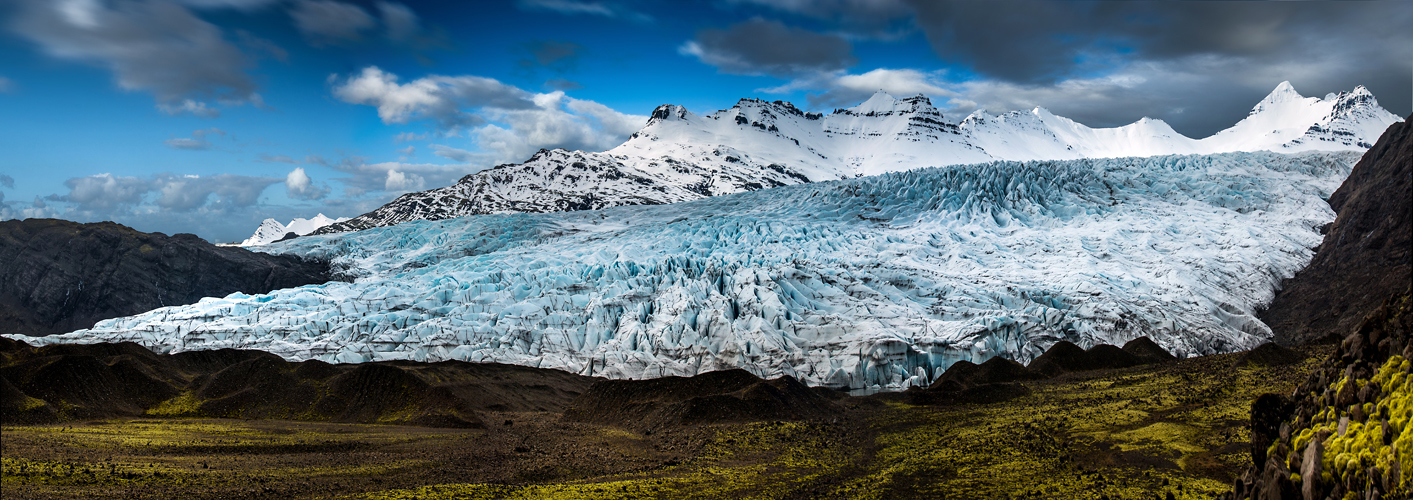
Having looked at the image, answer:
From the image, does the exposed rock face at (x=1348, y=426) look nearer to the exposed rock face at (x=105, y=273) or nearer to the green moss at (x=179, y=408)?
the green moss at (x=179, y=408)

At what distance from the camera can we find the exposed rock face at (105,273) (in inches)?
3014

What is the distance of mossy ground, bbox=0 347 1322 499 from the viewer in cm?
2177

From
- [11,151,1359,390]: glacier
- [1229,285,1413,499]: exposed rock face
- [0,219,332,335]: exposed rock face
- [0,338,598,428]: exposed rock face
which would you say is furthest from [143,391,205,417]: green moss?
[1229,285,1413,499]: exposed rock face

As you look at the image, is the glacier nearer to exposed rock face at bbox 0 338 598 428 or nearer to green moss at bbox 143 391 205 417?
exposed rock face at bbox 0 338 598 428

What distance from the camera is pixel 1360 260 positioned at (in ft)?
176

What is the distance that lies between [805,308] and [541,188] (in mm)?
145435

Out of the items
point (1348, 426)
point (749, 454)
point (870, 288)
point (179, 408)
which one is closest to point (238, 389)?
point (179, 408)

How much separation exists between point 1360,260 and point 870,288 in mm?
31822

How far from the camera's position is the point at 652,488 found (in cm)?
2359

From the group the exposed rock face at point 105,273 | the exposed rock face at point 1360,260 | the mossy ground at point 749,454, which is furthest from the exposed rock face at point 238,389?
the exposed rock face at point 1360,260

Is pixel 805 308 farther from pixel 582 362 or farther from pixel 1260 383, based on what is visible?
pixel 1260 383

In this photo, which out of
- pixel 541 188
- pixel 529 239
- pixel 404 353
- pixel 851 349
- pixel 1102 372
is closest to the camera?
pixel 1102 372

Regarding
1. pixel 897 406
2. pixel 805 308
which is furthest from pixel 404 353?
pixel 897 406

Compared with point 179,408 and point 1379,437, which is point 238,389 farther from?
point 1379,437
